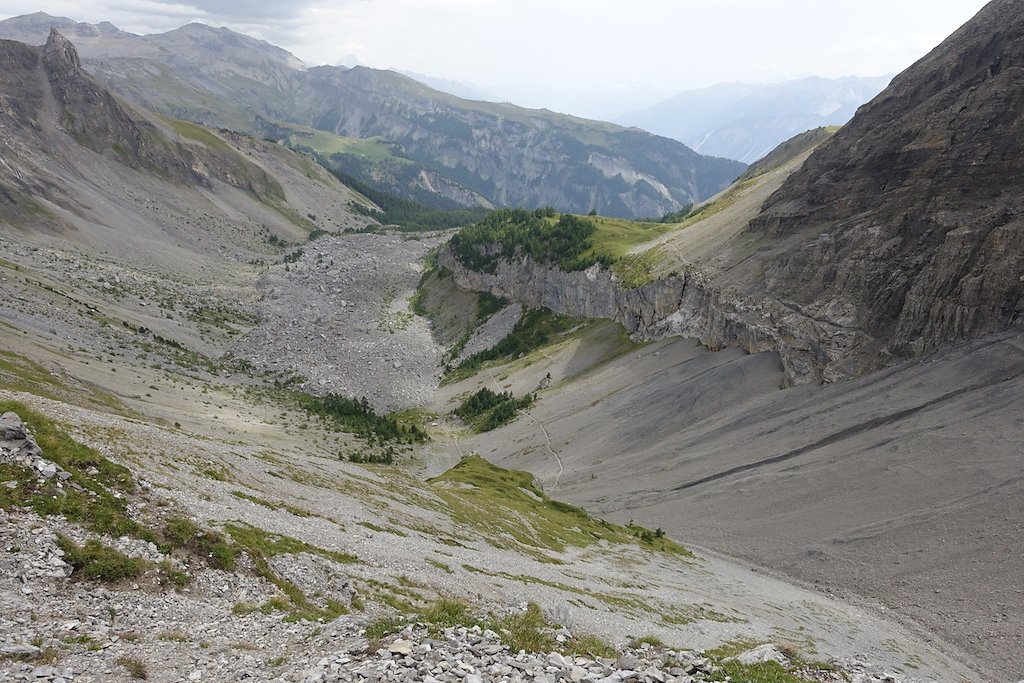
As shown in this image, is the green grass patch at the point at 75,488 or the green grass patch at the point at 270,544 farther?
the green grass patch at the point at 270,544

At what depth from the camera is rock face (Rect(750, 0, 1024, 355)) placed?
2628 inches

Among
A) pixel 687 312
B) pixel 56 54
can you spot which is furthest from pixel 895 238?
pixel 56 54

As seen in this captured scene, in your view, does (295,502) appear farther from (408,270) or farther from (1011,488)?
(408,270)

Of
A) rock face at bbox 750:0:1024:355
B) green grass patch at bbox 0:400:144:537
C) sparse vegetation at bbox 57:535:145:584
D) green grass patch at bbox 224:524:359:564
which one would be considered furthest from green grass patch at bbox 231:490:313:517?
rock face at bbox 750:0:1024:355

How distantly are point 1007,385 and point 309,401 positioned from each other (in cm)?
8323

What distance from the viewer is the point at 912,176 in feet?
262

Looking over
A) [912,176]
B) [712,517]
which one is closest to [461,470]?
[712,517]

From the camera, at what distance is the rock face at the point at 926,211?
6675 centimetres

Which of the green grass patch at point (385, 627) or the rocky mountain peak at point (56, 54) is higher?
the rocky mountain peak at point (56, 54)

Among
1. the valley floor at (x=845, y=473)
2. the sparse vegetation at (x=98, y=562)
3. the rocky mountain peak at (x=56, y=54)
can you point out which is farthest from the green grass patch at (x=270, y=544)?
the rocky mountain peak at (x=56, y=54)

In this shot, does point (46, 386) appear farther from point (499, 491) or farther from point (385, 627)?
point (385, 627)

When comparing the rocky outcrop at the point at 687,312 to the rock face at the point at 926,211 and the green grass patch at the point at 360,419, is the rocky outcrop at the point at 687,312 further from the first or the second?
the green grass patch at the point at 360,419

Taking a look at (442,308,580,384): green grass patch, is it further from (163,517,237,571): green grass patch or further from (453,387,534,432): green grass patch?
(163,517,237,571): green grass patch

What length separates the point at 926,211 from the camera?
75.2 metres
